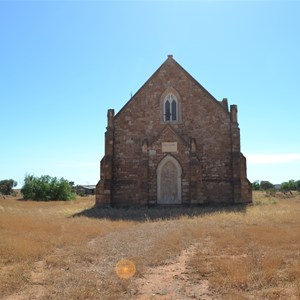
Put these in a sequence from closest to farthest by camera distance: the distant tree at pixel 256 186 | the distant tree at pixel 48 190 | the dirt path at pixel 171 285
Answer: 1. the dirt path at pixel 171 285
2. the distant tree at pixel 48 190
3. the distant tree at pixel 256 186

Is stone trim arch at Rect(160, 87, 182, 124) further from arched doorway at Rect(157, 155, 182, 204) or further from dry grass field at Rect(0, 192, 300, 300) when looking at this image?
dry grass field at Rect(0, 192, 300, 300)

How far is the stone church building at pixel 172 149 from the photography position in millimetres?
27016

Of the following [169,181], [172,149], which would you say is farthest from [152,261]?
[172,149]

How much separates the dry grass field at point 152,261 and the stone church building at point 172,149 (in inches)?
384

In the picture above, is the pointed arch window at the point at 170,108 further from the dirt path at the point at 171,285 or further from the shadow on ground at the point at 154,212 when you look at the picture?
the dirt path at the point at 171,285

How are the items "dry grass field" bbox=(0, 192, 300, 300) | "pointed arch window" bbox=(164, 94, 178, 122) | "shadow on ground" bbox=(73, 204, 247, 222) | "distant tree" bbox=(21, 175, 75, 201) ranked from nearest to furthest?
"dry grass field" bbox=(0, 192, 300, 300), "shadow on ground" bbox=(73, 204, 247, 222), "pointed arch window" bbox=(164, 94, 178, 122), "distant tree" bbox=(21, 175, 75, 201)

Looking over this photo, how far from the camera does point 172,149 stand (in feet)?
88.8

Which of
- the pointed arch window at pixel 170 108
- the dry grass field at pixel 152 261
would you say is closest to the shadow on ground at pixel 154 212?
the dry grass field at pixel 152 261

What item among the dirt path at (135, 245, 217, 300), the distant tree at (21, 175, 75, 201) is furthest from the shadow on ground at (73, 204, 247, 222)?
the distant tree at (21, 175, 75, 201)

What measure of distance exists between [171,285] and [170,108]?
21964mm

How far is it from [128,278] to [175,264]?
6.37ft

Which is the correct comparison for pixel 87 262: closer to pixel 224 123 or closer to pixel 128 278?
pixel 128 278

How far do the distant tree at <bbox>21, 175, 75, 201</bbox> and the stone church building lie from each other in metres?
20.9

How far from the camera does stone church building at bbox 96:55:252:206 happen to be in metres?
27.0
